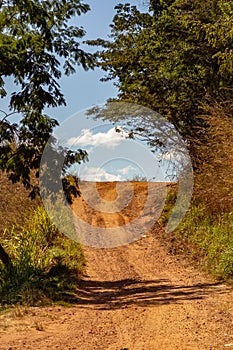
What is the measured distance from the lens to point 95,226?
19.1m

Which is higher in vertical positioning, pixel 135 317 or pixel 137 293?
pixel 137 293

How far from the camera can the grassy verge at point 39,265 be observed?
932 centimetres

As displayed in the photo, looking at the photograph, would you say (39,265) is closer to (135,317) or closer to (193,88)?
(135,317)

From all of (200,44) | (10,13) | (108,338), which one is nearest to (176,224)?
(200,44)

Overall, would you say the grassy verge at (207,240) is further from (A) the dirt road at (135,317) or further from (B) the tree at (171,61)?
(B) the tree at (171,61)

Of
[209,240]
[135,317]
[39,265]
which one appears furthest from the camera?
[209,240]

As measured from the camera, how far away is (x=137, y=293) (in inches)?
382

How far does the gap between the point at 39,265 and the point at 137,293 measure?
2334mm

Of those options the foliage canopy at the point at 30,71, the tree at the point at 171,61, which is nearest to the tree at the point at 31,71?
the foliage canopy at the point at 30,71

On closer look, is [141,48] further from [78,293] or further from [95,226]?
[78,293]

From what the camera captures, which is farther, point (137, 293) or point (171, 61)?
point (171, 61)

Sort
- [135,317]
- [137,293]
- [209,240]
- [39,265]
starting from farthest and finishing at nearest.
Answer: [209,240]
[39,265]
[137,293]
[135,317]

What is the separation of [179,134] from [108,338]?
457 inches

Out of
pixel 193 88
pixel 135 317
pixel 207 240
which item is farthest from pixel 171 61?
pixel 135 317
